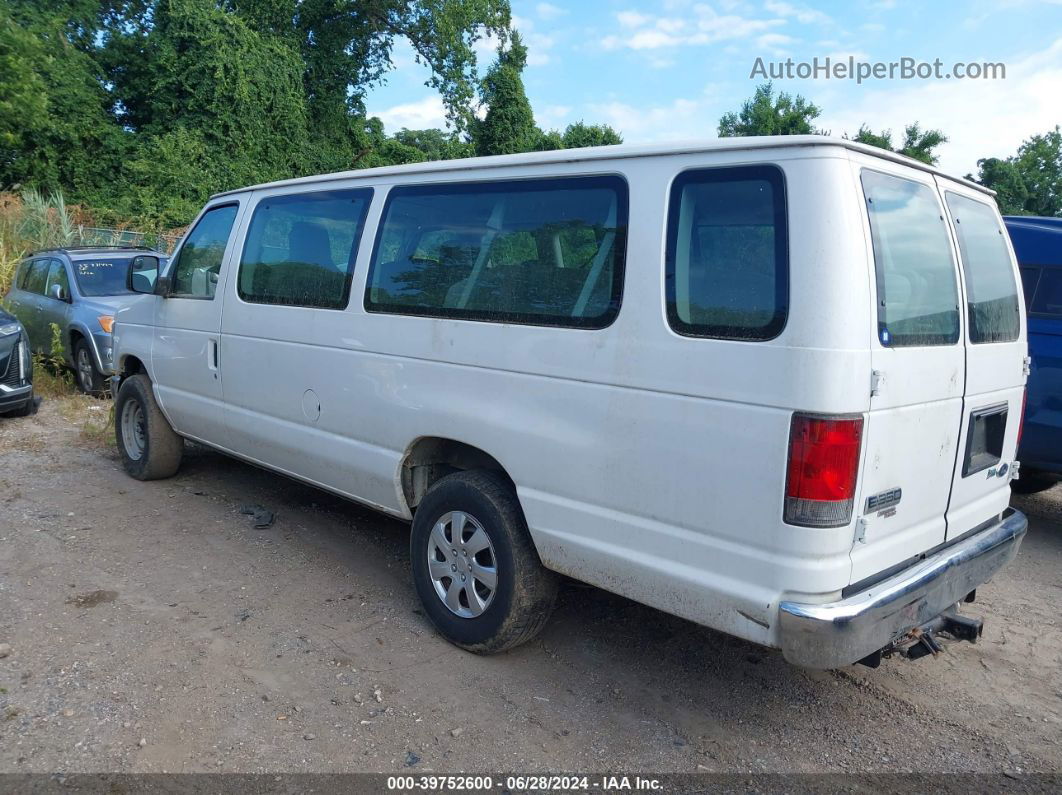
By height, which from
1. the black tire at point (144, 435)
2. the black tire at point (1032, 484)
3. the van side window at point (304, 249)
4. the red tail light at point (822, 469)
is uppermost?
the van side window at point (304, 249)

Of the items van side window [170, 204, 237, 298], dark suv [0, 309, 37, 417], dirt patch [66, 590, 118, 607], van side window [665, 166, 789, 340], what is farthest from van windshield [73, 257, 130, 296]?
van side window [665, 166, 789, 340]

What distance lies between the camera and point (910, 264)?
2.92 m

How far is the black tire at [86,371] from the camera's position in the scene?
9.39 metres

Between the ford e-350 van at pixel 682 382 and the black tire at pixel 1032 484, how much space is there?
3.01 metres

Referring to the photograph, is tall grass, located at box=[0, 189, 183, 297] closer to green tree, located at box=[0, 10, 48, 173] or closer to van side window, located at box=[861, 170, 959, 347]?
green tree, located at box=[0, 10, 48, 173]

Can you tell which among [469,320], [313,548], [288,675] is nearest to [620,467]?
[469,320]

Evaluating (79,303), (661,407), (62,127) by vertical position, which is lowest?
(79,303)

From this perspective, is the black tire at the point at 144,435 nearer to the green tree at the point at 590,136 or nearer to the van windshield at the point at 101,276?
the van windshield at the point at 101,276

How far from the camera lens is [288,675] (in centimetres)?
348

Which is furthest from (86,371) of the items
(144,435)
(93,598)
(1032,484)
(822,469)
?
(1032,484)

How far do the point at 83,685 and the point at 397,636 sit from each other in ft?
4.33

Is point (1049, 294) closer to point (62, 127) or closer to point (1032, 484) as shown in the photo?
point (1032, 484)

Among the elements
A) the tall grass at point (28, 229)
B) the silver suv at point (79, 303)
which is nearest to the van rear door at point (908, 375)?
the silver suv at point (79, 303)

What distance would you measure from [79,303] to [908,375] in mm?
9535
